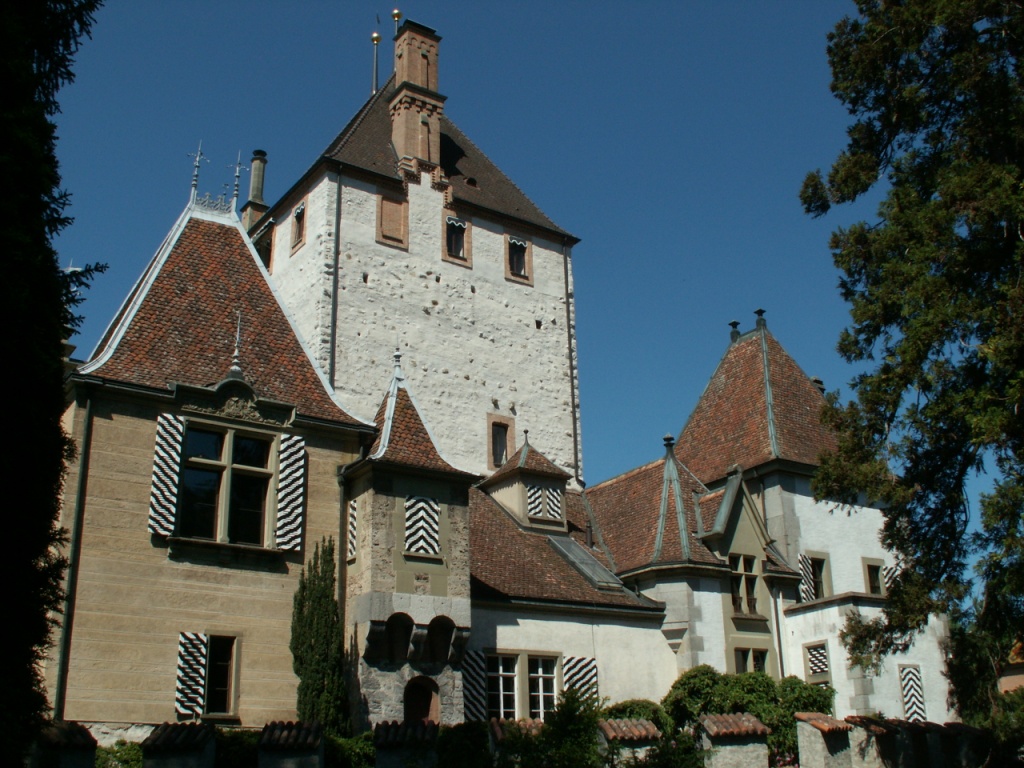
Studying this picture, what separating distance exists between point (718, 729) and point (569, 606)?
830 cm

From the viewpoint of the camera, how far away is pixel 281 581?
19312 mm

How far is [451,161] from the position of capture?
38.2m

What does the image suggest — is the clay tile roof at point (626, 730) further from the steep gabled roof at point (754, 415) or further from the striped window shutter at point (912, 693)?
the steep gabled roof at point (754, 415)

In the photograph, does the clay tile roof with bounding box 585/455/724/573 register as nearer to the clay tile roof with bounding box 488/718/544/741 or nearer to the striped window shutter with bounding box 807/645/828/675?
the striped window shutter with bounding box 807/645/828/675

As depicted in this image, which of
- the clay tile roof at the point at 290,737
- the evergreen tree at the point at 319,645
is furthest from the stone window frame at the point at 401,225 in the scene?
the clay tile roof at the point at 290,737

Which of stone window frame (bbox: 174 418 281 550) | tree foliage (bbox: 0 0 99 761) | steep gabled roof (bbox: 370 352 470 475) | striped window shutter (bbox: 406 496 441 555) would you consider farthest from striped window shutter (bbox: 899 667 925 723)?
tree foliage (bbox: 0 0 99 761)

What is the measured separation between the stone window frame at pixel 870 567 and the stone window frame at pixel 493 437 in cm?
1041

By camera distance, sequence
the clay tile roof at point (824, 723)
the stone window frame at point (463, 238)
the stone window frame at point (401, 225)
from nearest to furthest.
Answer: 1. the clay tile roof at point (824, 723)
2. the stone window frame at point (401, 225)
3. the stone window frame at point (463, 238)

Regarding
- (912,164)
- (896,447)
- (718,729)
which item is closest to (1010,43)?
(912,164)

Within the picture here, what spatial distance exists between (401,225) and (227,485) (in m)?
17.1

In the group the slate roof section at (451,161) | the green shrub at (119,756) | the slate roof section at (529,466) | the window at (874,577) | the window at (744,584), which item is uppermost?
the slate roof section at (451,161)

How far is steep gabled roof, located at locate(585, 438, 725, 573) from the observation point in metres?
25.7

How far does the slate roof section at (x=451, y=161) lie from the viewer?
3516 cm

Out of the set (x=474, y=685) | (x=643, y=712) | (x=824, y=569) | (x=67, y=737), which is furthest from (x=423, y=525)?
(x=824, y=569)
